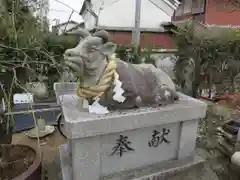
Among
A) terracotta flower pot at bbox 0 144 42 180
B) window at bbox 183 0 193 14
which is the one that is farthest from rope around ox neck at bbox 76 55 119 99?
window at bbox 183 0 193 14

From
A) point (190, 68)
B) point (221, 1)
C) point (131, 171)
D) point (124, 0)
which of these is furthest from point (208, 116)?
point (221, 1)

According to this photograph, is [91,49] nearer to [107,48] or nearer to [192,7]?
[107,48]

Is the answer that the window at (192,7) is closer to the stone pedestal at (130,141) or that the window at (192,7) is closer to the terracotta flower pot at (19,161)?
the stone pedestal at (130,141)

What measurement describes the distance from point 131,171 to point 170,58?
14.5 feet

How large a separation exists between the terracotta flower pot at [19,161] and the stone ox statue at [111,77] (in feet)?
2.21

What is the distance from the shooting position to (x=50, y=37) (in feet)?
12.7

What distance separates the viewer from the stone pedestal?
1578 mm

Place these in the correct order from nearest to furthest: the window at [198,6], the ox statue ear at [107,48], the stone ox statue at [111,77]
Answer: the stone ox statue at [111,77], the ox statue ear at [107,48], the window at [198,6]

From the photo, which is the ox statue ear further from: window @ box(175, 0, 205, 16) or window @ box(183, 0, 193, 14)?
window @ box(183, 0, 193, 14)

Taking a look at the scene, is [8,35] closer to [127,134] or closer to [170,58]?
[127,134]

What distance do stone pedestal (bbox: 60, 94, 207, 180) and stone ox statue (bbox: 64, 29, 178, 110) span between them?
0.32ft

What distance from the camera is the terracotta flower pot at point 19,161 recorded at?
1579 millimetres

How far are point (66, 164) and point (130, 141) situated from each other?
0.66m

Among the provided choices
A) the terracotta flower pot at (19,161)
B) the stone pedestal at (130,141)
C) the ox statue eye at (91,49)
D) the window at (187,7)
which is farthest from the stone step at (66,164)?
the window at (187,7)
